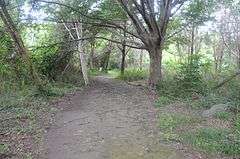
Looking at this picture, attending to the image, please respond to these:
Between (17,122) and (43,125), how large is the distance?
773 millimetres

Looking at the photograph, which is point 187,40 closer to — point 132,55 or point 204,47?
point 204,47

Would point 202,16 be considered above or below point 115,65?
above

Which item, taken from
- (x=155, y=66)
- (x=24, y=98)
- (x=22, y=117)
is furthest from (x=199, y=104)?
(x=24, y=98)

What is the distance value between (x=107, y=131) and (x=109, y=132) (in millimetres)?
117

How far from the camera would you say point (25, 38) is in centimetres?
2144

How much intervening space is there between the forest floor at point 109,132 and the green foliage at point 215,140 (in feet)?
1.41

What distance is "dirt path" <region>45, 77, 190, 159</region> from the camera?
27.0 ft

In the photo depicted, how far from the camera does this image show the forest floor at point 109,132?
823cm

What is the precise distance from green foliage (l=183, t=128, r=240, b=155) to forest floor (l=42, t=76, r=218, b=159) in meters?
0.43

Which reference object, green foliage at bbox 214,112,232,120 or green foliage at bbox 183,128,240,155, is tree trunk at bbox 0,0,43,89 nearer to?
green foliage at bbox 214,112,232,120

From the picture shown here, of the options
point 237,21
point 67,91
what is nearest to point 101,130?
point 67,91

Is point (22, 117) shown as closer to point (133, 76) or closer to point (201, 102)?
point (201, 102)

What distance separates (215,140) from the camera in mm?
9039

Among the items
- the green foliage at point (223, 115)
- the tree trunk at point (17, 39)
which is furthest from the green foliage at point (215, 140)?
the tree trunk at point (17, 39)
